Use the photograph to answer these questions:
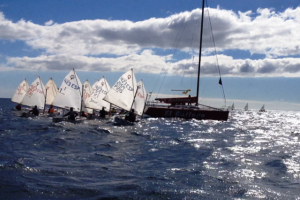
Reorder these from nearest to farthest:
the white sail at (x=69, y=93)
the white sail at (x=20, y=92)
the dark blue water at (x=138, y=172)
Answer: the dark blue water at (x=138, y=172) → the white sail at (x=69, y=93) → the white sail at (x=20, y=92)

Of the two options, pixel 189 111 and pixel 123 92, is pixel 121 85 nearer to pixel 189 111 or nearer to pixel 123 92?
pixel 123 92

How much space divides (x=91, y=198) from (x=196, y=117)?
1779 inches

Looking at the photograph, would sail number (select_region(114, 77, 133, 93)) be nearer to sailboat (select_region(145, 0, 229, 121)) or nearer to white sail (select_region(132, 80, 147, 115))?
white sail (select_region(132, 80, 147, 115))

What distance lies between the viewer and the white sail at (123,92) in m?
36.6

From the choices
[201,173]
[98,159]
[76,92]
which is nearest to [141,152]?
[98,159]

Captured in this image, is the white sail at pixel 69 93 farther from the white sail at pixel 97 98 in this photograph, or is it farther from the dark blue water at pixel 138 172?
the dark blue water at pixel 138 172

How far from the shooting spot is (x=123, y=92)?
3697cm

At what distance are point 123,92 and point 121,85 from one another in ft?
2.78

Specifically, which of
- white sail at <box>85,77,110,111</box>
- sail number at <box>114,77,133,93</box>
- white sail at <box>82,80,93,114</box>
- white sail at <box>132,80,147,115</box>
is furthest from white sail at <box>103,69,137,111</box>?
white sail at <box>82,80,93,114</box>

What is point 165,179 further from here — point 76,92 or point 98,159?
point 76,92

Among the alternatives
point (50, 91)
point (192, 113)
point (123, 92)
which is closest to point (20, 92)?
point (50, 91)

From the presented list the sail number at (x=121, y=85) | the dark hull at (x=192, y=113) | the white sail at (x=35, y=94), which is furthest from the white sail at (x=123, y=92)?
the dark hull at (x=192, y=113)

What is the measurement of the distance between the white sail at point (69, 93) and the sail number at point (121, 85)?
4.42 metres

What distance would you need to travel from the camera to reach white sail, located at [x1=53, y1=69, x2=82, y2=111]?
36531 mm
